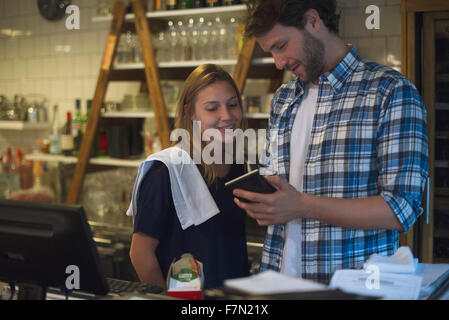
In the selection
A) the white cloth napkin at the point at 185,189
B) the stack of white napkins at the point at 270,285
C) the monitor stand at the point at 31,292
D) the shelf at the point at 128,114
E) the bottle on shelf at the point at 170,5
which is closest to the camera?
the stack of white napkins at the point at 270,285

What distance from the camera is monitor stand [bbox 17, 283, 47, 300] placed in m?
1.31

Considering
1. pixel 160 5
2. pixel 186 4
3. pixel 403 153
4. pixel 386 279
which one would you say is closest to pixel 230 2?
pixel 186 4

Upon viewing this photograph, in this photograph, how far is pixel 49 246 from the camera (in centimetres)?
122

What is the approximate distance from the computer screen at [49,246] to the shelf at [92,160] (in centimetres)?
250

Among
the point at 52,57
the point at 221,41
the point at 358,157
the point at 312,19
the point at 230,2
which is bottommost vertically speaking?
the point at 358,157

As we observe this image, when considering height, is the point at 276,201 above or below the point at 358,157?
below

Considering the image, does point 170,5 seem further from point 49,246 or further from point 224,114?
point 49,246

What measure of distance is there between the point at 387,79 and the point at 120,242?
8.31ft

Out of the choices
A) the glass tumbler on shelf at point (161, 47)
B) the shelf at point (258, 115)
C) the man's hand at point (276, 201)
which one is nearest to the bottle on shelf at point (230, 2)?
the glass tumbler on shelf at point (161, 47)

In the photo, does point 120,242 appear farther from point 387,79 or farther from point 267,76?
point 387,79

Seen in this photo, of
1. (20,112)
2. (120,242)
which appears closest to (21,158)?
(20,112)

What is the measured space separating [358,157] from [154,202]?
70 centimetres

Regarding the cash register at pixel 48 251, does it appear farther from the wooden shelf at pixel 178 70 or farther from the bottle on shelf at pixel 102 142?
the bottle on shelf at pixel 102 142

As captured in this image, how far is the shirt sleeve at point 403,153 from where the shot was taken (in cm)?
148
